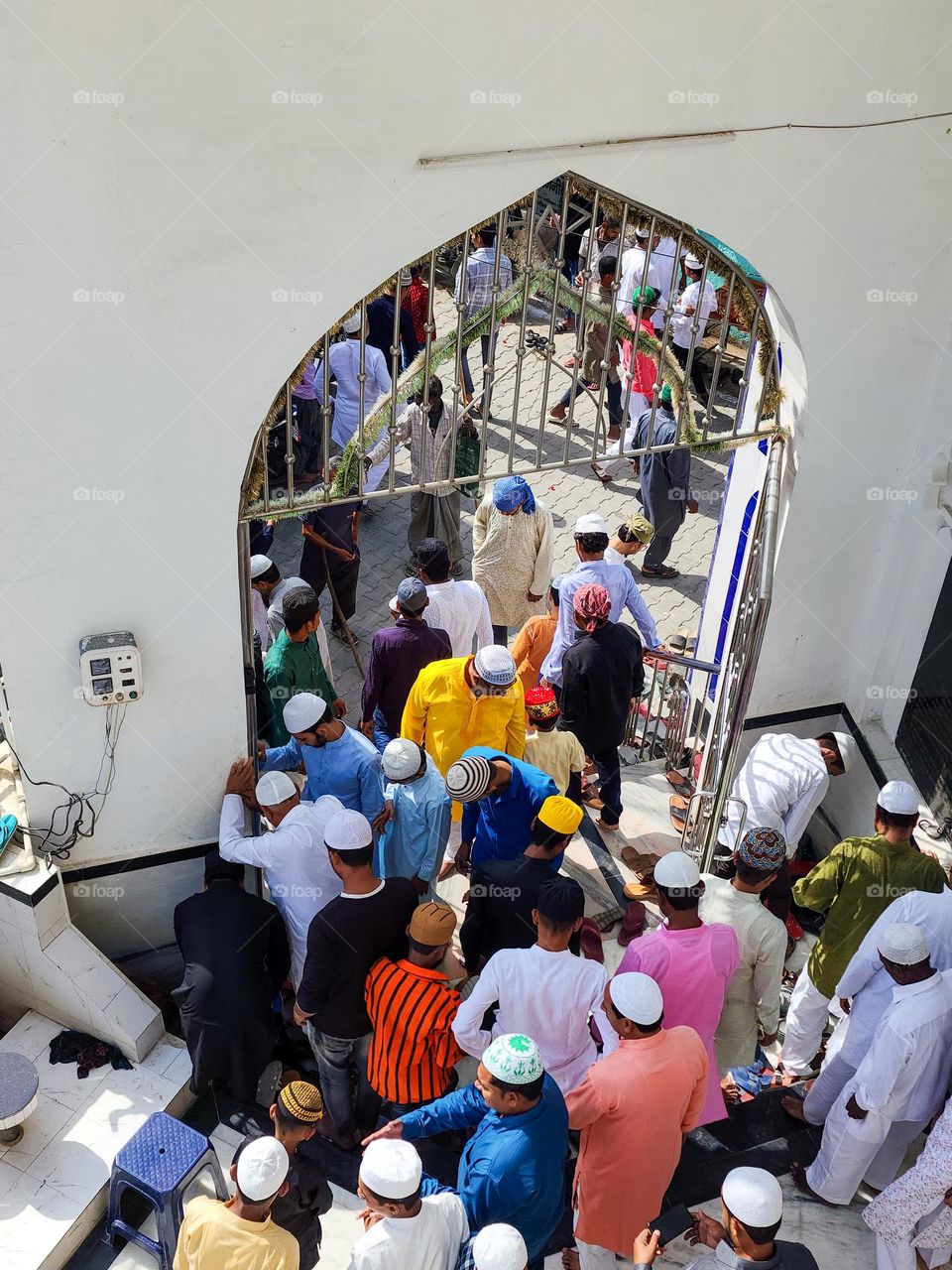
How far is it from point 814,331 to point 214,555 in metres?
2.92

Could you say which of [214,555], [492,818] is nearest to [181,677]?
[214,555]

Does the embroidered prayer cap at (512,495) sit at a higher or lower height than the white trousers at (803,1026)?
higher

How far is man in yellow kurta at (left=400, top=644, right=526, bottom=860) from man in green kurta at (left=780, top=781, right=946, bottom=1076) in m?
1.54

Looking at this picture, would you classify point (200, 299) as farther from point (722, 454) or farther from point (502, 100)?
point (722, 454)

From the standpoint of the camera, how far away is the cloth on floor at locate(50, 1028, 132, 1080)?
213 inches

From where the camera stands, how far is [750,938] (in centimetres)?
498

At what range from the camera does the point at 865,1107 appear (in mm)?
4688

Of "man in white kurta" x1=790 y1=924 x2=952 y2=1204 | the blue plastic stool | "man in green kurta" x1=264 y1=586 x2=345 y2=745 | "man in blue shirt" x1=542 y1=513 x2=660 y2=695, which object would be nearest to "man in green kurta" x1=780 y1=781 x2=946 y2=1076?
"man in white kurta" x1=790 y1=924 x2=952 y2=1204

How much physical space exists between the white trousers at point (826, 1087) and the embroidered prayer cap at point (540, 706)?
2.01m

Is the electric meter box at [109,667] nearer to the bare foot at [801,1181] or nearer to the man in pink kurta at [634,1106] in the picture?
the man in pink kurta at [634,1106]

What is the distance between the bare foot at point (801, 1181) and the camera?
5.14 m

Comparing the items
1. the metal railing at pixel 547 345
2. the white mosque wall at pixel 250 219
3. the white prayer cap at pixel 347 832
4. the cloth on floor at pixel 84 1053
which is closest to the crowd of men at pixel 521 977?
the white prayer cap at pixel 347 832

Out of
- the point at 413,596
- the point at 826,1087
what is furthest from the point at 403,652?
the point at 826,1087

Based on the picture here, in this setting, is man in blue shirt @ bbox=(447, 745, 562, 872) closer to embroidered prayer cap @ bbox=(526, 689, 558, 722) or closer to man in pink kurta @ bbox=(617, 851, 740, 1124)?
embroidered prayer cap @ bbox=(526, 689, 558, 722)
